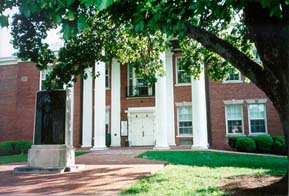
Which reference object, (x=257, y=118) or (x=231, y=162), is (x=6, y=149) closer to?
(x=231, y=162)

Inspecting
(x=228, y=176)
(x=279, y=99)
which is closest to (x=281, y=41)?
(x=279, y=99)

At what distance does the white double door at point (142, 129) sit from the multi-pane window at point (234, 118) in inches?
233

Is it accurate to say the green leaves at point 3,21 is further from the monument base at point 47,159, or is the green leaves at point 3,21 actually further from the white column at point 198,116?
the white column at point 198,116

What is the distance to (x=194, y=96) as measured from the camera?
1961 centimetres

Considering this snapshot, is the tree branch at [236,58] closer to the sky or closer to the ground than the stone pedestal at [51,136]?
closer to the sky

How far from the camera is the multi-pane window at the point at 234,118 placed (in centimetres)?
2117

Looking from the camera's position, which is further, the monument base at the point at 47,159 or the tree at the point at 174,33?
the monument base at the point at 47,159

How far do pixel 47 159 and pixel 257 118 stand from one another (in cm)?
1567

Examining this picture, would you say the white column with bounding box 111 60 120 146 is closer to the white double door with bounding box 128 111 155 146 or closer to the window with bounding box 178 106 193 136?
the white double door with bounding box 128 111 155 146

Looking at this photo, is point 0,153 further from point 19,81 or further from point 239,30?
point 239,30

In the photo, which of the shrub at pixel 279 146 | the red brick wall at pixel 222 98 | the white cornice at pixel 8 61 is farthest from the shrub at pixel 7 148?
the shrub at pixel 279 146

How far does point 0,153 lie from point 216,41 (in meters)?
18.6

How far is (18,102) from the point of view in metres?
24.5

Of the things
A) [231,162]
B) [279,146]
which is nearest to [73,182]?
[231,162]
